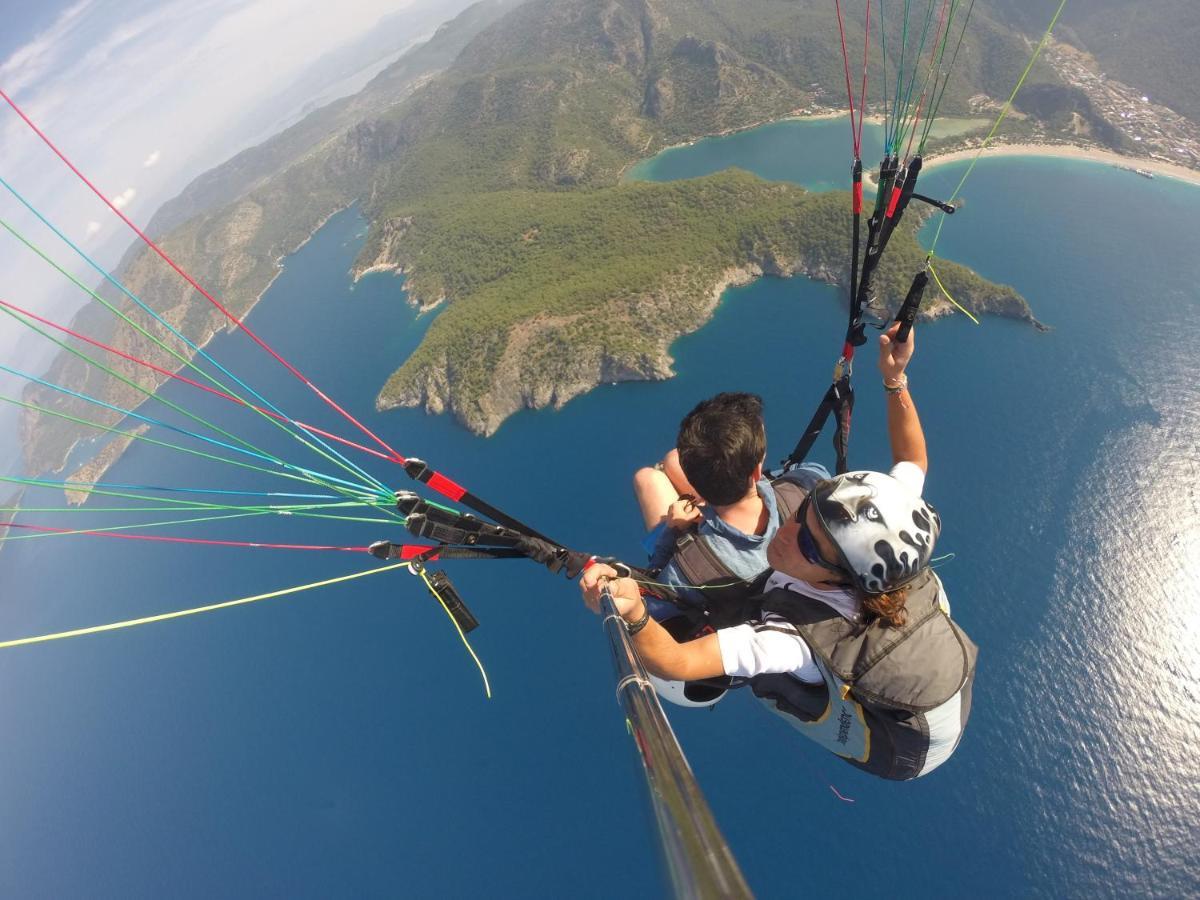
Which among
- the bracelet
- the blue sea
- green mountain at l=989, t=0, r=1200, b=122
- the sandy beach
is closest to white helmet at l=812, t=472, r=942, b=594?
the bracelet

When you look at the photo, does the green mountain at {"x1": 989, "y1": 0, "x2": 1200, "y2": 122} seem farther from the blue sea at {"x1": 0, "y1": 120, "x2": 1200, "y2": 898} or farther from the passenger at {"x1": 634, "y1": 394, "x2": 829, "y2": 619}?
the passenger at {"x1": 634, "y1": 394, "x2": 829, "y2": 619}

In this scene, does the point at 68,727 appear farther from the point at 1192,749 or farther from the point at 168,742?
the point at 1192,749

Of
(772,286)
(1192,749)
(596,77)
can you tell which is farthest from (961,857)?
(596,77)

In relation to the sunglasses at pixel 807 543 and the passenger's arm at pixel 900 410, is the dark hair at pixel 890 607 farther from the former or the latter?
the passenger's arm at pixel 900 410

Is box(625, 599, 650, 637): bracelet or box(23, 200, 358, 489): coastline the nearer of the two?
box(625, 599, 650, 637): bracelet

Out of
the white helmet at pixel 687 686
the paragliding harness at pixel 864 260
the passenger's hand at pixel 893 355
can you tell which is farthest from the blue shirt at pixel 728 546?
the paragliding harness at pixel 864 260

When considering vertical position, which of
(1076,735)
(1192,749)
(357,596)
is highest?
(357,596)

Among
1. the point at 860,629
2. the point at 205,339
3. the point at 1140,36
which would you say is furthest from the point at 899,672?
the point at 1140,36
